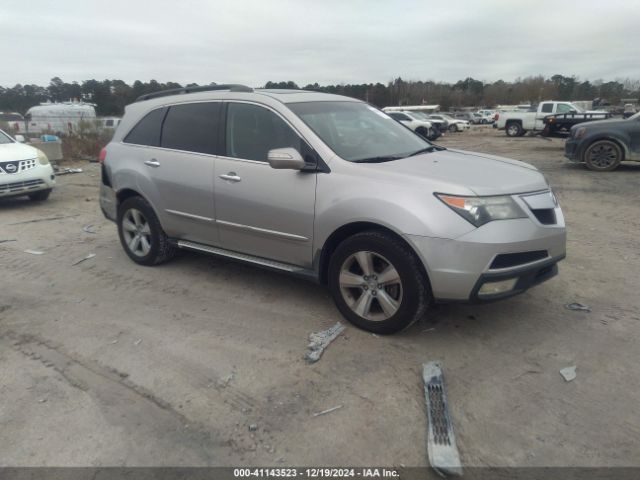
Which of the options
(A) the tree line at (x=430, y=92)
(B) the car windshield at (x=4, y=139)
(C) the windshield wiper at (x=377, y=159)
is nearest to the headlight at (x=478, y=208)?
(C) the windshield wiper at (x=377, y=159)

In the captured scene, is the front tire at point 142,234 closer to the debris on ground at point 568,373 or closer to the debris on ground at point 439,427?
the debris on ground at point 439,427

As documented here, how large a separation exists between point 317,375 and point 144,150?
321 centimetres

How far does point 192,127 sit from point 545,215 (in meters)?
3.24

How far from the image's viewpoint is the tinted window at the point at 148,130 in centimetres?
504

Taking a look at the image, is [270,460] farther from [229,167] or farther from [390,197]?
[229,167]

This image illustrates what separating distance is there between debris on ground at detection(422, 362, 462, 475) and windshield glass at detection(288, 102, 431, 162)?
5.58ft

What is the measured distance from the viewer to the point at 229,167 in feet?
14.0

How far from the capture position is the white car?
8.42 meters

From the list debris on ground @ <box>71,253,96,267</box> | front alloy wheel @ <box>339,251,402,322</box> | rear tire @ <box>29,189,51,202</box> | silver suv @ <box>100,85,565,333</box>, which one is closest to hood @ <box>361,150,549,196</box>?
silver suv @ <box>100,85,565,333</box>

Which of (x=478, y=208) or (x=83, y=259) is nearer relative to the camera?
(x=478, y=208)

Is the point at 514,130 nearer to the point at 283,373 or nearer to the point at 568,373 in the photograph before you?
the point at 568,373

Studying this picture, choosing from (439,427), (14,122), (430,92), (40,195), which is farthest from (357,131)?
(430,92)

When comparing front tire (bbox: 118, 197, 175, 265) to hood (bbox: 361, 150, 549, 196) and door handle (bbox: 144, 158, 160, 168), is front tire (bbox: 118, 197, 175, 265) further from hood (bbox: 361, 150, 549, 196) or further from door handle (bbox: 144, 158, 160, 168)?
hood (bbox: 361, 150, 549, 196)

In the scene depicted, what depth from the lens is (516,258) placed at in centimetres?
328
